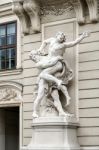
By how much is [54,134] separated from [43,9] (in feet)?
13.4

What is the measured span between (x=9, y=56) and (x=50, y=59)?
122 inches

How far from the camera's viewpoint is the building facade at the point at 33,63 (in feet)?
44.4

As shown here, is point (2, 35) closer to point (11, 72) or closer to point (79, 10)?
point (11, 72)

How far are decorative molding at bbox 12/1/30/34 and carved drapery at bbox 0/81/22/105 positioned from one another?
184 cm

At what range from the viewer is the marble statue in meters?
13.5

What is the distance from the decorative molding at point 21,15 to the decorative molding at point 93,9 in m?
2.35

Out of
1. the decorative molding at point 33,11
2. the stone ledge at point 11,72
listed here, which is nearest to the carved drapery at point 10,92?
the stone ledge at point 11,72

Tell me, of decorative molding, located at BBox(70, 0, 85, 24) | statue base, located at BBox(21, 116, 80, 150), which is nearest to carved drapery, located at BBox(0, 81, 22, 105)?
statue base, located at BBox(21, 116, 80, 150)

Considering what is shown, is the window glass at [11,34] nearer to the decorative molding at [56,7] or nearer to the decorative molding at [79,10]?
the decorative molding at [56,7]

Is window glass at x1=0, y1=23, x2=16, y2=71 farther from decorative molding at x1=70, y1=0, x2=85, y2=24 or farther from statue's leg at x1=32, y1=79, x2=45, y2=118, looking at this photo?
decorative molding at x1=70, y1=0, x2=85, y2=24

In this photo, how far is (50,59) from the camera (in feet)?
44.5

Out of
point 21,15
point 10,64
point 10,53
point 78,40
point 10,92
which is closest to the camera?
point 78,40

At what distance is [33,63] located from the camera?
584 inches

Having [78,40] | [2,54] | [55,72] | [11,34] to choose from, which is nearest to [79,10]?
[78,40]
